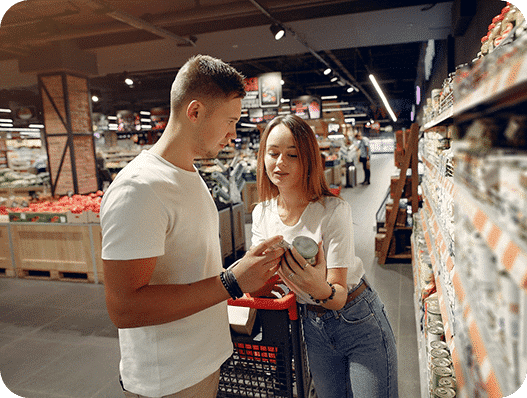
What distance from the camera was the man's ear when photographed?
4.06 feet

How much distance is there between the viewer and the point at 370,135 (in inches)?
1845

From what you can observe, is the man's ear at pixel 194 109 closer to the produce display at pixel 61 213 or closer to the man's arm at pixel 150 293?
the man's arm at pixel 150 293

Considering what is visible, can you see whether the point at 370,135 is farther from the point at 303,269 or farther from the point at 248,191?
the point at 303,269

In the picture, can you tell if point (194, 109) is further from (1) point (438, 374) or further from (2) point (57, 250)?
(2) point (57, 250)

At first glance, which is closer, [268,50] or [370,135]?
[268,50]

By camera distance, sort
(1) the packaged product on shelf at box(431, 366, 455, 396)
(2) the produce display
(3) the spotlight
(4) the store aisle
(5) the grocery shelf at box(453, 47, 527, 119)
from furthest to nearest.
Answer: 1. (3) the spotlight
2. (2) the produce display
3. (4) the store aisle
4. (1) the packaged product on shelf at box(431, 366, 455, 396)
5. (5) the grocery shelf at box(453, 47, 527, 119)

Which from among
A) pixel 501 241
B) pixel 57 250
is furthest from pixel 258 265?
pixel 57 250

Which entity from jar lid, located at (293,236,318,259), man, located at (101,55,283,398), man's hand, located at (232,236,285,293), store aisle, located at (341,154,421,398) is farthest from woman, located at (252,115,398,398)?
store aisle, located at (341,154,421,398)

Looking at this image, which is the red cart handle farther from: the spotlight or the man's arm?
the spotlight

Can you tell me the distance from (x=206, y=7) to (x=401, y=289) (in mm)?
5714

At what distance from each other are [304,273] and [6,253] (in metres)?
6.28

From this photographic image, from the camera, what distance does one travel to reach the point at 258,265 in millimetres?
1218

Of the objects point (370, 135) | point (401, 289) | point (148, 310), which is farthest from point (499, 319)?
point (370, 135)

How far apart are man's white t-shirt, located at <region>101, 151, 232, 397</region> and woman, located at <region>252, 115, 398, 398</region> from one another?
414 millimetres
